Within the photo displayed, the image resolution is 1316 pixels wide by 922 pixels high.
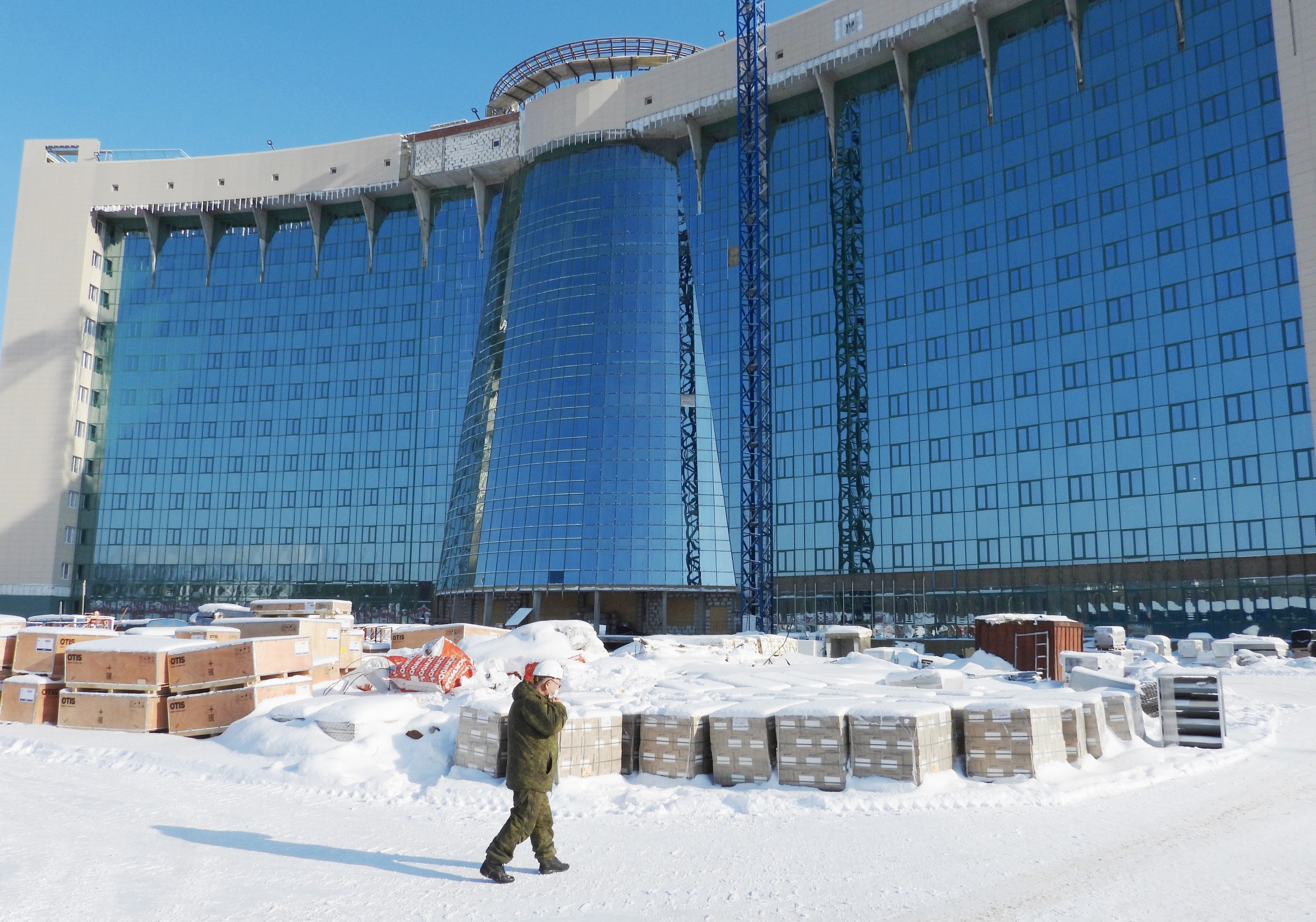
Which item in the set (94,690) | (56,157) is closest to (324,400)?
(56,157)

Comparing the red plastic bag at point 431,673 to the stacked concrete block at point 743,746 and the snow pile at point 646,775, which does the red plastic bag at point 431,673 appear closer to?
the snow pile at point 646,775

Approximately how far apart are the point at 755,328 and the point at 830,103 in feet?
58.1

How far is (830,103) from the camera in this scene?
234ft

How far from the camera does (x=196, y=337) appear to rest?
310 feet

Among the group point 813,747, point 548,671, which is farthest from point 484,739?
point 548,671

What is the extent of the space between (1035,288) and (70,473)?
8505 cm

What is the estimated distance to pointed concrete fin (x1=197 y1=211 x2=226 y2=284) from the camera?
94688 millimetres

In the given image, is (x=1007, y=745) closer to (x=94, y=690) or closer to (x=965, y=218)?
(x=94, y=690)

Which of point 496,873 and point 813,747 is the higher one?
point 813,747

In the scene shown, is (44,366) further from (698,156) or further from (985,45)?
(985,45)

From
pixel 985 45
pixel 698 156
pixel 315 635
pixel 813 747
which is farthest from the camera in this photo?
pixel 698 156

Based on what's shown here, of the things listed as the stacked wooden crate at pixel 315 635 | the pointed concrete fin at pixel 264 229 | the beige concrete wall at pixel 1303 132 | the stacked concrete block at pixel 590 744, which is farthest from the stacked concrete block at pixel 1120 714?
the pointed concrete fin at pixel 264 229

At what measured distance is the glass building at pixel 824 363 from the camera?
55.3 m

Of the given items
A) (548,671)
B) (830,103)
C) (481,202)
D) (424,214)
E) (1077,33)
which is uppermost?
(830,103)
